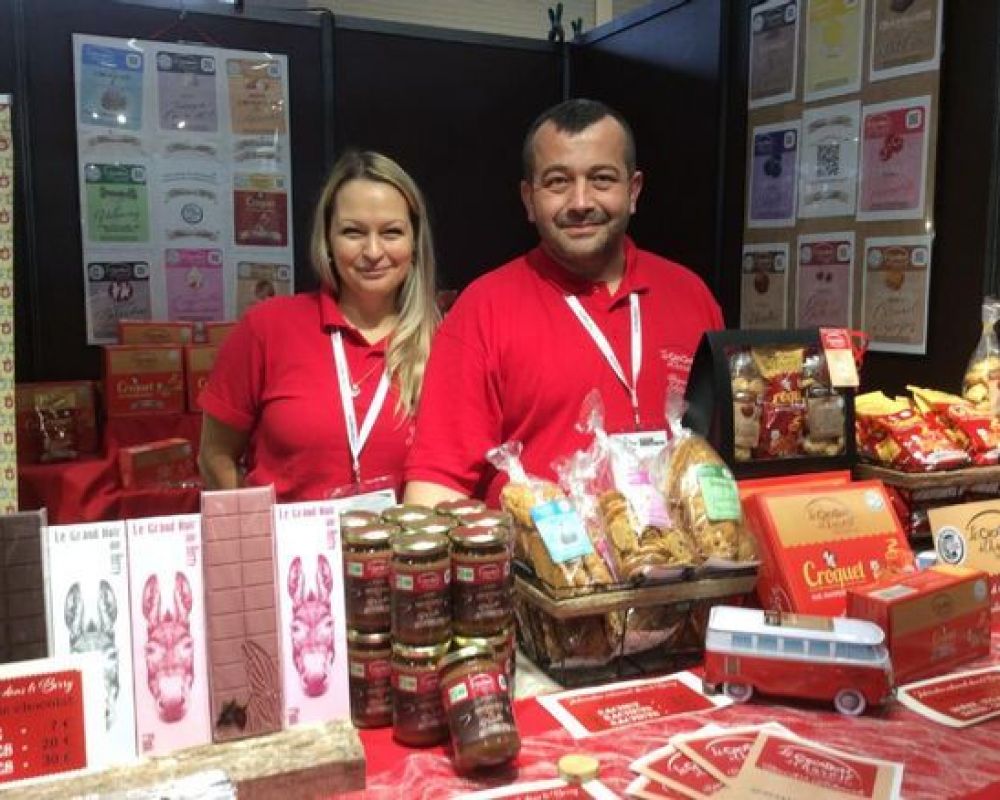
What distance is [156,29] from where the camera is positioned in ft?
12.0

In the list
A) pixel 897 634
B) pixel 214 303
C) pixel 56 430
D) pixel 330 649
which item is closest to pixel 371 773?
pixel 330 649


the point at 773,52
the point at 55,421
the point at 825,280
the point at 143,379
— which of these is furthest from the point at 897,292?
the point at 55,421

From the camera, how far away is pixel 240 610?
1.13 metres

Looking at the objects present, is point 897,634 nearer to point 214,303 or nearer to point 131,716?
point 131,716

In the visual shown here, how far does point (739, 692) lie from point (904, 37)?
7.41 ft

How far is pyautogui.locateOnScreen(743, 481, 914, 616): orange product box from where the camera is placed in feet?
4.94

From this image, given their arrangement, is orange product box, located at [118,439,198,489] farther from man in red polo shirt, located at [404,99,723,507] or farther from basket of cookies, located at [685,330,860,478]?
basket of cookies, located at [685,330,860,478]

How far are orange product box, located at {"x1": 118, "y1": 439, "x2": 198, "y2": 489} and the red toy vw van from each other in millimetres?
2451

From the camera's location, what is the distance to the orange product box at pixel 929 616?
138 cm

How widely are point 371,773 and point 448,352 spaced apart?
1032 millimetres

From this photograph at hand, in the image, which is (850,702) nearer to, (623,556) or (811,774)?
(811,774)

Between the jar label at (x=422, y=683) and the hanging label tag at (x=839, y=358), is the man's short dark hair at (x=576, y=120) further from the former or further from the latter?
the jar label at (x=422, y=683)

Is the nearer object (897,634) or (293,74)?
(897,634)

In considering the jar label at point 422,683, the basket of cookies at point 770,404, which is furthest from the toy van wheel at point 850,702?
the jar label at point 422,683
